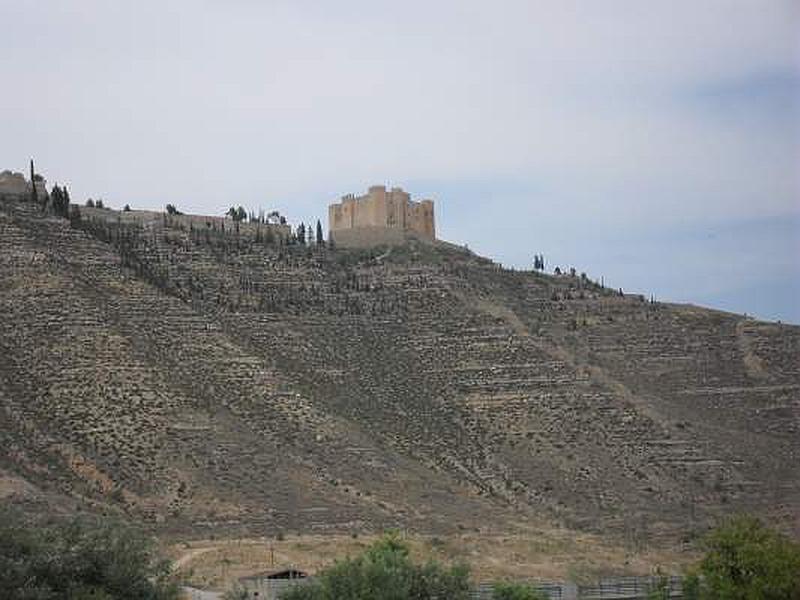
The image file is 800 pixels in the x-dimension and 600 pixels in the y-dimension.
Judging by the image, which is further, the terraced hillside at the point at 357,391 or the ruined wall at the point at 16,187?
the ruined wall at the point at 16,187

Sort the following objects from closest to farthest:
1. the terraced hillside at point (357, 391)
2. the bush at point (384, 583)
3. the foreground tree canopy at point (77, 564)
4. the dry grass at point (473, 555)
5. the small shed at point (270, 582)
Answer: the foreground tree canopy at point (77, 564), the bush at point (384, 583), the small shed at point (270, 582), the dry grass at point (473, 555), the terraced hillside at point (357, 391)

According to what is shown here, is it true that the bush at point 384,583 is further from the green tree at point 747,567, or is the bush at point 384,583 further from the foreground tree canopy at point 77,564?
the green tree at point 747,567

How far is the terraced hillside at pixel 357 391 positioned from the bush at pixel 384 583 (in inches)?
694

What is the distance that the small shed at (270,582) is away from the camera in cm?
4438

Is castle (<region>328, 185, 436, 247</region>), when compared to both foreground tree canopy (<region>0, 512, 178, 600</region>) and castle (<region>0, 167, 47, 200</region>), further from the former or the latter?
foreground tree canopy (<region>0, 512, 178, 600</region>)

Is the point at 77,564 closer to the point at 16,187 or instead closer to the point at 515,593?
the point at 515,593

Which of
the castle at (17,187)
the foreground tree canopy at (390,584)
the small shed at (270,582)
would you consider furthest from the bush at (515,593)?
the castle at (17,187)

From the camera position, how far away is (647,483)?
226 feet

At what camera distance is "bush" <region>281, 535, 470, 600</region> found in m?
37.8

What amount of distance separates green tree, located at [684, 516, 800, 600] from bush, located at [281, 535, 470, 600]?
6.58 metres

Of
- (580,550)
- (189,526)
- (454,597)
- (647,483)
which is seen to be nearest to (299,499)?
(189,526)

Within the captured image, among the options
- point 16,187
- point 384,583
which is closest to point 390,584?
point 384,583

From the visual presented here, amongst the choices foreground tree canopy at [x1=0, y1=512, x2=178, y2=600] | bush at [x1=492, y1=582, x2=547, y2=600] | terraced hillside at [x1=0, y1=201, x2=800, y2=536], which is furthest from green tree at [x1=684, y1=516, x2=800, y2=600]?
terraced hillside at [x1=0, y1=201, x2=800, y2=536]

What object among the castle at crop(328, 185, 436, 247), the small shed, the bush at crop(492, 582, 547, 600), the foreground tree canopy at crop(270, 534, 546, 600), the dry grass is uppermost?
the castle at crop(328, 185, 436, 247)
